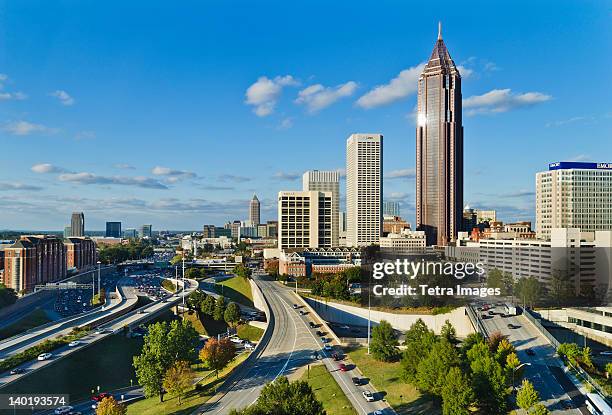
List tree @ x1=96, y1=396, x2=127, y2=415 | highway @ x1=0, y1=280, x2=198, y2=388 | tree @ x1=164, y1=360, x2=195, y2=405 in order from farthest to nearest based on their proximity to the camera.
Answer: highway @ x1=0, y1=280, x2=198, y2=388, tree @ x1=164, y1=360, x2=195, y2=405, tree @ x1=96, y1=396, x2=127, y2=415

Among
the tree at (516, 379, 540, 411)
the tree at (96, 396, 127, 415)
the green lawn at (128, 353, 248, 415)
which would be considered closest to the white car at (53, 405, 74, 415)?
the green lawn at (128, 353, 248, 415)

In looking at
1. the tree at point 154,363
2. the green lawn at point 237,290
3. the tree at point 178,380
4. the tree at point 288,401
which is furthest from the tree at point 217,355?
the green lawn at point 237,290

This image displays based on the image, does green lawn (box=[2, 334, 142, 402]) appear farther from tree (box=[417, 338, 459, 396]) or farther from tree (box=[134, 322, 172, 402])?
tree (box=[417, 338, 459, 396])

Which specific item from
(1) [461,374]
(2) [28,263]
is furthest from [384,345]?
(2) [28,263]

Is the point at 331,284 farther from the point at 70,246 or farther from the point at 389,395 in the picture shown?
the point at 70,246

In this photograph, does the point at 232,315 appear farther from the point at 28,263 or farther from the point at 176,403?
the point at 28,263

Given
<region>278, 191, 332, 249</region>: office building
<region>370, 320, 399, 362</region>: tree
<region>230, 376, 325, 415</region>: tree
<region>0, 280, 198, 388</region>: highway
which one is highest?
<region>278, 191, 332, 249</region>: office building

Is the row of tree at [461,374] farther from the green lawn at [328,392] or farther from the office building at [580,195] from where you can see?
the office building at [580,195]
